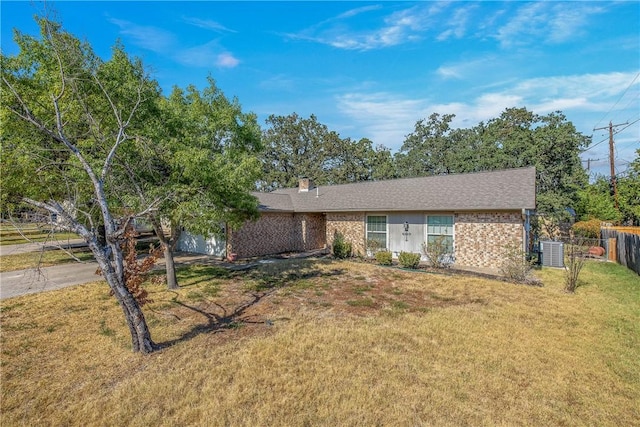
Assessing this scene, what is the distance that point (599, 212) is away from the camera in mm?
24312

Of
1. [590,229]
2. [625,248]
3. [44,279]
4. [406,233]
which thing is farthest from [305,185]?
[590,229]

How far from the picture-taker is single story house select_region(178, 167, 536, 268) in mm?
12578

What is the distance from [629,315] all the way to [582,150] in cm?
2314

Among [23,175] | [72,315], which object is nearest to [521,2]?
[72,315]

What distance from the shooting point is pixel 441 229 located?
45.8 ft

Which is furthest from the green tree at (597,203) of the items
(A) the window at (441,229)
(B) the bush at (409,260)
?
(B) the bush at (409,260)

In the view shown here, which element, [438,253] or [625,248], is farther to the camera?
[625,248]

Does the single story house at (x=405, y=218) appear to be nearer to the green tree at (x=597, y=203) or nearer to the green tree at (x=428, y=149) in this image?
the green tree at (x=597, y=203)

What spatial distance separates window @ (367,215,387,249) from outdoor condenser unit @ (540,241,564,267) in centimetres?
693

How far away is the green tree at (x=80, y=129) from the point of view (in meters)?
5.28

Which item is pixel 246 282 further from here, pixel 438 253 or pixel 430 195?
pixel 430 195

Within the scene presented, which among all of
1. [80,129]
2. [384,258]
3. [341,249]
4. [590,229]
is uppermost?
[80,129]

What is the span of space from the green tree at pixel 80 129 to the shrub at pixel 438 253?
10.9 m

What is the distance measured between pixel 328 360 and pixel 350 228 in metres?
11.9
